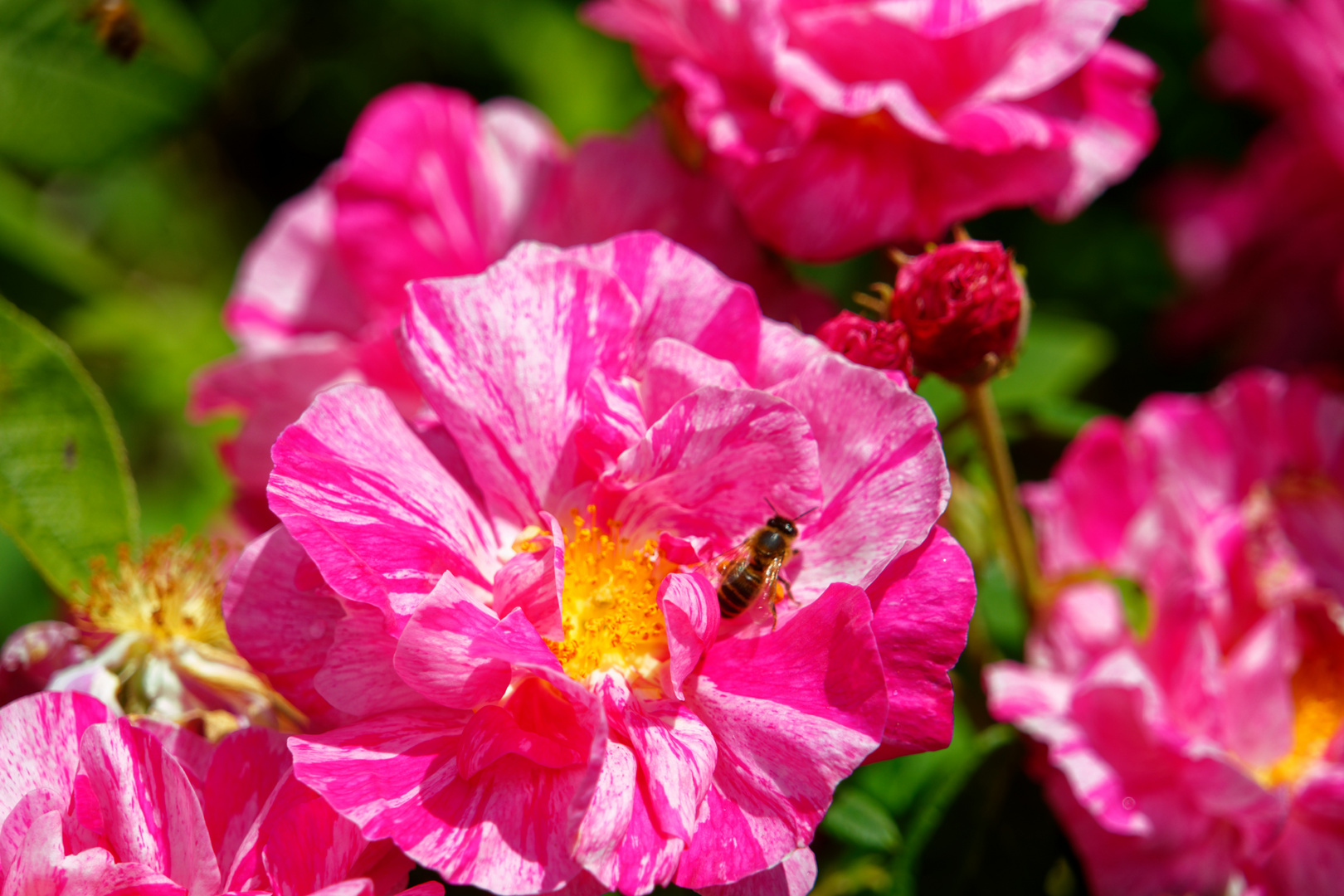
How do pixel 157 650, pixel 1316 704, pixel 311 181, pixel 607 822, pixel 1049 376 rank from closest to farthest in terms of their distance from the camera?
pixel 607 822, pixel 157 650, pixel 1316 704, pixel 1049 376, pixel 311 181

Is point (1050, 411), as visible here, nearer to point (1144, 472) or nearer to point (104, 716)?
point (1144, 472)

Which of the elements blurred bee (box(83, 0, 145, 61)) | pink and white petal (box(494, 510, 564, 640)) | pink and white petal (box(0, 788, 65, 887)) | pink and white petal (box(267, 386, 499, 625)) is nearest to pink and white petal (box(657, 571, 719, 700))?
pink and white petal (box(494, 510, 564, 640))

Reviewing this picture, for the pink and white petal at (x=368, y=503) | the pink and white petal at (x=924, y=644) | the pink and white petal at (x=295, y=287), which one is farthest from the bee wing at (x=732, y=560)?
the pink and white petal at (x=295, y=287)

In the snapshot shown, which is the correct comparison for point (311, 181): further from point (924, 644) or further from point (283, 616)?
point (924, 644)

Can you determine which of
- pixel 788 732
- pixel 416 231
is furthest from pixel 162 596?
pixel 788 732

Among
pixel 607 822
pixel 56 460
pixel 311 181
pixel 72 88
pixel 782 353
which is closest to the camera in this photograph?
pixel 607 822

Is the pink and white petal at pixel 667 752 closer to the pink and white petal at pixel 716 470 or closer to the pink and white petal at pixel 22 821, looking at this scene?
the pink and white petal at pixel 716 470
